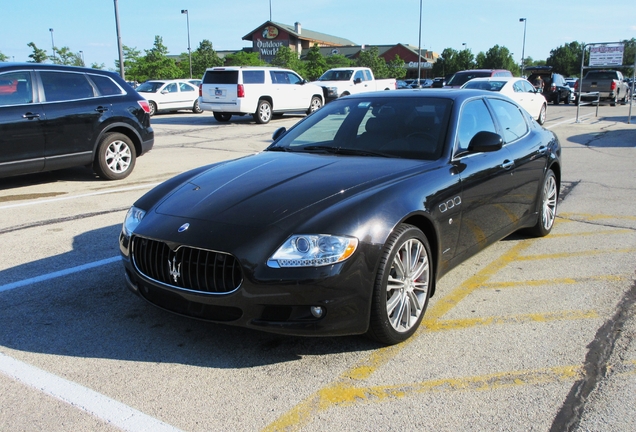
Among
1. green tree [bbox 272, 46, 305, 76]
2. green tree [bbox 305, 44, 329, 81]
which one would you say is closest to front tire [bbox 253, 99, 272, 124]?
green tree [bbox 272, 46, 305, 76]

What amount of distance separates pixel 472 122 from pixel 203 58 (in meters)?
52.0

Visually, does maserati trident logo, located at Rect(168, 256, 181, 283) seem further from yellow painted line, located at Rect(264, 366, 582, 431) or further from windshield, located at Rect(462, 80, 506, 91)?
A: windshield, located at Rect(462, 80, 506, 91)

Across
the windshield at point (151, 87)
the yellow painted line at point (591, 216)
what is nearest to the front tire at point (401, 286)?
the yellow painted line at point (591, 216)

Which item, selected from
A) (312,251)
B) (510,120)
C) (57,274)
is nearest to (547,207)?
(510,120)

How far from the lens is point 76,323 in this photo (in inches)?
154

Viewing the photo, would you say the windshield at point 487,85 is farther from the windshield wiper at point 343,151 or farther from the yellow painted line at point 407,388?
the yellow painted line at point 407,388

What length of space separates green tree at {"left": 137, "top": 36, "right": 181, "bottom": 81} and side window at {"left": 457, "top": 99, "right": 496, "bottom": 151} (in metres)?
40.4

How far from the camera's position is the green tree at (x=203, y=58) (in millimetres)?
53562

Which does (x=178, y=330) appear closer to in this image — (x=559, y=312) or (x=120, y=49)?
(x=559, y=312)

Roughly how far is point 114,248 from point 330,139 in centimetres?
236

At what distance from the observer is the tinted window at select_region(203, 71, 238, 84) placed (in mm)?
19345

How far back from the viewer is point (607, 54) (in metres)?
21.2

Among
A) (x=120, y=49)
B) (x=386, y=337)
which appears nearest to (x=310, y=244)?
(x=386, y=337)

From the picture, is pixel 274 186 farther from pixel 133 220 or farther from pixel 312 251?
pixel 133 220
